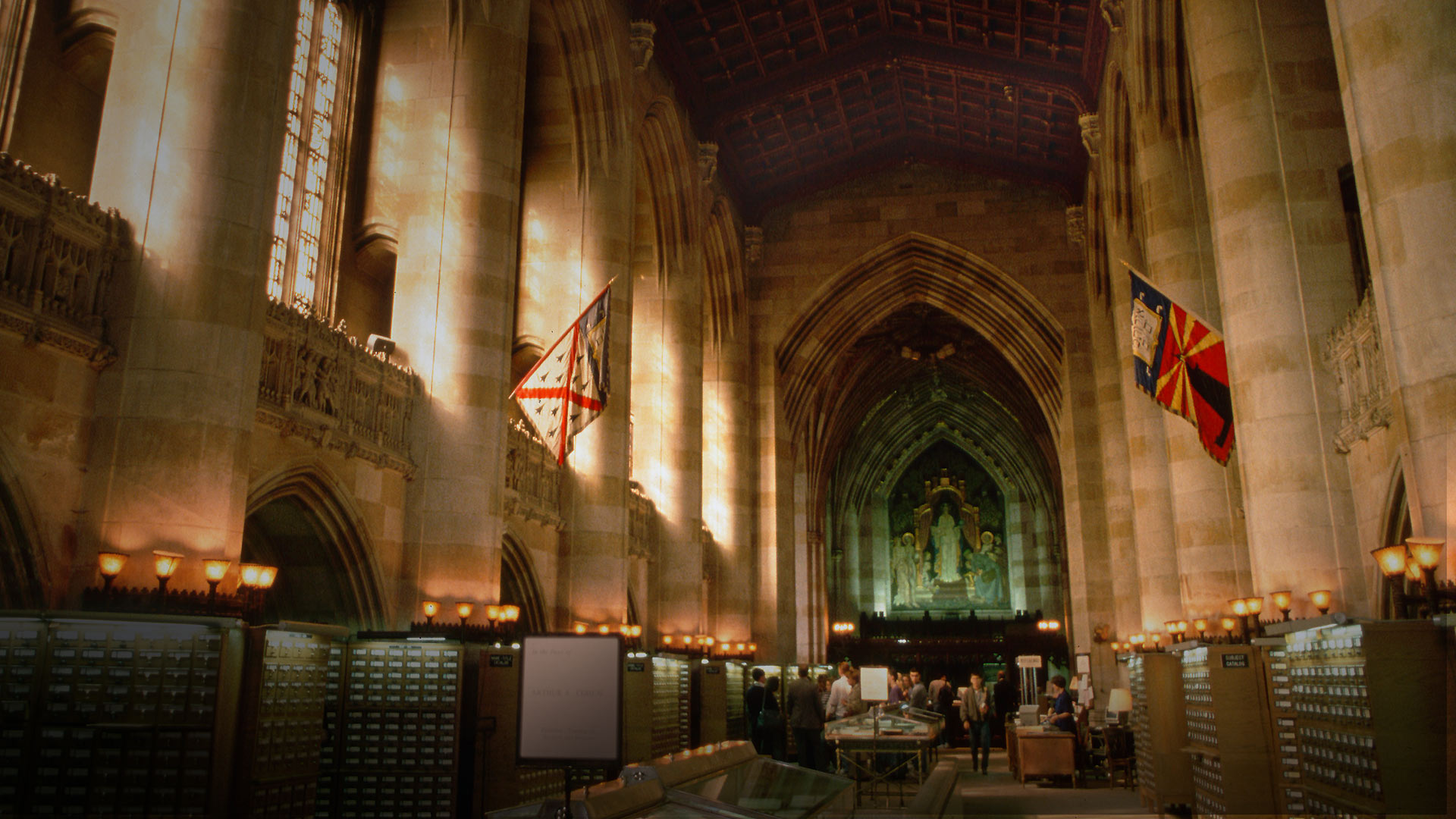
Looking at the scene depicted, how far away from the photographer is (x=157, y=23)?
9.16 meters

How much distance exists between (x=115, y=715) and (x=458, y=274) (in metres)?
6.88

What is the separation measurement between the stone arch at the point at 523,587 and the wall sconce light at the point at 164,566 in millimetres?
7280

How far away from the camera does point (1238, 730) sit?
8914mm

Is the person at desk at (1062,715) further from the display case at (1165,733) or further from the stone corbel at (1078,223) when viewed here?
the stone corbel at (1078,223)

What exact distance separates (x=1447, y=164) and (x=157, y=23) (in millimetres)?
9727

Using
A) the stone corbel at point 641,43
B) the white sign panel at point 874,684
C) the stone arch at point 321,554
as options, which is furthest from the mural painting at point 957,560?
the stone arch at point 321,554

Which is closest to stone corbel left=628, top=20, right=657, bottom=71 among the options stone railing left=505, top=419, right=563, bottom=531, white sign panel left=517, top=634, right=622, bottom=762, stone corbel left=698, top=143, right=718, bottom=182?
stone corbel left=698, top=143, right=718, bottom=182

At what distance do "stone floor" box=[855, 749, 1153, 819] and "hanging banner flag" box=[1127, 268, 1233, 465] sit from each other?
402cm

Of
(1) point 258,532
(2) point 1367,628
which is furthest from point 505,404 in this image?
(2) point 1367,628

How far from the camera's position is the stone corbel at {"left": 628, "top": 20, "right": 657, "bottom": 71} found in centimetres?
1966

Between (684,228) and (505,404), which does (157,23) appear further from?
(684,228)

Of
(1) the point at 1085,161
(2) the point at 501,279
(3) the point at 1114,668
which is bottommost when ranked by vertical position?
(3) the point at 1114,668

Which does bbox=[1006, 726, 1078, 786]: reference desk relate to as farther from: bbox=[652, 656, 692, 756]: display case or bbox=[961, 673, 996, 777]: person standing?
bbox=[652, 656, 692, 756]: display case

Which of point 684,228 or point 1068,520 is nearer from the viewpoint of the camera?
point 684,228
